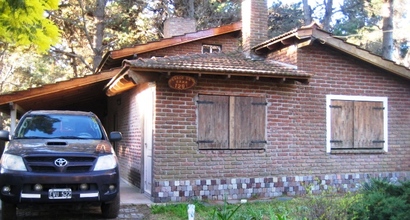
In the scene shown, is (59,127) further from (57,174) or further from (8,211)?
(8,211)

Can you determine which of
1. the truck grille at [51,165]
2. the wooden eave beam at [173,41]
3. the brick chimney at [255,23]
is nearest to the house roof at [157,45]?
the wooden eave beam at [173,41]

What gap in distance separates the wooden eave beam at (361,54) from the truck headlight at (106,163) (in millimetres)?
5621

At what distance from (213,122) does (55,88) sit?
4.36m

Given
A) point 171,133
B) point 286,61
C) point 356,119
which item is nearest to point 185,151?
point 171,133

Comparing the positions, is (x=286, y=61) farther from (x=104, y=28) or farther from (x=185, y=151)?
(x=104, y=28)

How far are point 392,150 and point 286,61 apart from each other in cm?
367

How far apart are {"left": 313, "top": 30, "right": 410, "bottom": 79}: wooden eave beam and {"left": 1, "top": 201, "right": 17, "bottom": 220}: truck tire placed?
721 cm

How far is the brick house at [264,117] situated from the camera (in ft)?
30.2

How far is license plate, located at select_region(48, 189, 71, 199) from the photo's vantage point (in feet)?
21.0

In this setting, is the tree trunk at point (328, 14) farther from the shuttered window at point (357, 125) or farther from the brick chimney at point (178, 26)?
the shuttered window at point (357, 125)

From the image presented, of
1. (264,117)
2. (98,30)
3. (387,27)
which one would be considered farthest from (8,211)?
(387,27)

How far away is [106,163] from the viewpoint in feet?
22.5

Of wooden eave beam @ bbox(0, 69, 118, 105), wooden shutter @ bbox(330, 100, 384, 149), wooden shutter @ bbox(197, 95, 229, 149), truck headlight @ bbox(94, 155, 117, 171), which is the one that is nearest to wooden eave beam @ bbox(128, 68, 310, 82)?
wooden shutter @ bbox(197, 95, 229, 149)

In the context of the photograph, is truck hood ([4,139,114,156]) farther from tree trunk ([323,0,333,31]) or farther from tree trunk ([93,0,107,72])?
tree trunk ([323,0,333,31])
